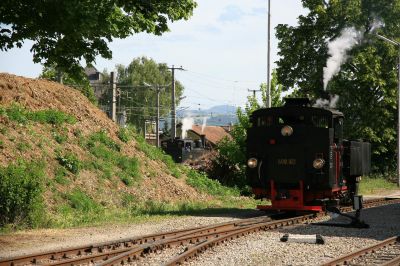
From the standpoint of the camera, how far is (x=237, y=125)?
30250mm

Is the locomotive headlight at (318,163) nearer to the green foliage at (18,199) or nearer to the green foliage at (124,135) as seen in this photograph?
the green foliage at (18,199)

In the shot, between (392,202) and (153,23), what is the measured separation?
1538 centimetres

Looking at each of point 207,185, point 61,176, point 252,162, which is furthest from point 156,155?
point 252,162

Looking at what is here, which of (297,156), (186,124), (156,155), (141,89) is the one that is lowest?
(297,156)

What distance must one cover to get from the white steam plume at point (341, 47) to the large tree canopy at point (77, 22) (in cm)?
2436

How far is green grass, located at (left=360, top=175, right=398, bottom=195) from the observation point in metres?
34.1

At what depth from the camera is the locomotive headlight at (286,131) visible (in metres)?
17.7

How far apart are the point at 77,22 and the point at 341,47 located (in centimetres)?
3014

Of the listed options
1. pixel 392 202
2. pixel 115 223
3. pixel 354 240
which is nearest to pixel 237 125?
pixel 392 202

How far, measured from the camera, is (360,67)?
130ft

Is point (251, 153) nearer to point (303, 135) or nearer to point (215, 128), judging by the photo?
point (303, 135)

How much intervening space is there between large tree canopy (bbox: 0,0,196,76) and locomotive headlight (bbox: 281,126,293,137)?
4763 millimetres

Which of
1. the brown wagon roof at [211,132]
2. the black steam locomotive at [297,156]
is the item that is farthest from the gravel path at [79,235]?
the brown wagon roof at [211,132]

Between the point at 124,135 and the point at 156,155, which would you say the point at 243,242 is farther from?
the point at 156,155
